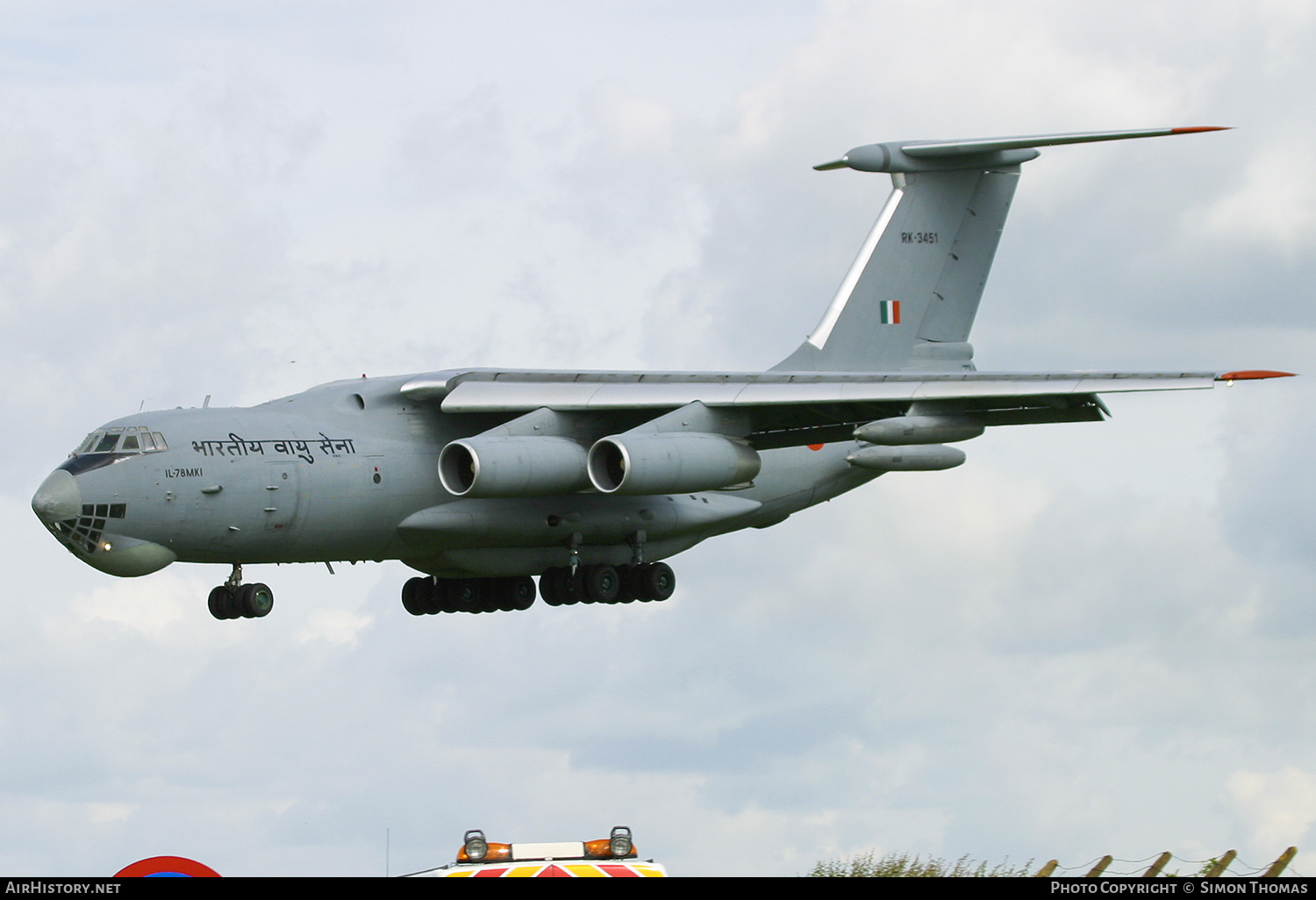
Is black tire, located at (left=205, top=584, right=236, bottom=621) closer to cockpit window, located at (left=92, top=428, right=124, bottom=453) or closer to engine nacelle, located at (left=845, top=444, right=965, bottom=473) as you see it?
cockpit window, located at (left=92, top=428, right=124, bottom=453)

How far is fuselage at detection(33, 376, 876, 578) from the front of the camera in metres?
17.7

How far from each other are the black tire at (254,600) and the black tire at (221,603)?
0.11 m

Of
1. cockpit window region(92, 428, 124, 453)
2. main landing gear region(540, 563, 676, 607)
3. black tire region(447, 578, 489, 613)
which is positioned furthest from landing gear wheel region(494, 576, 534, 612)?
cockpit window region(92, 428, 124, 453)

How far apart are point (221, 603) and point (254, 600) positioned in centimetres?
38

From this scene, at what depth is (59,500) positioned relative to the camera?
57.3 feet

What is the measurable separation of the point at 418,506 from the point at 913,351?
687cm

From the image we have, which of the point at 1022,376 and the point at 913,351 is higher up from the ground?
the point at 913,351

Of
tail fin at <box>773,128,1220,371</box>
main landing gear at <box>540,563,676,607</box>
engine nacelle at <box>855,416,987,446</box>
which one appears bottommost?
main landing gear at <box>540,563,676,607</box>

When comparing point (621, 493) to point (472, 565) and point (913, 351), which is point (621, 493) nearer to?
point (472, 565)

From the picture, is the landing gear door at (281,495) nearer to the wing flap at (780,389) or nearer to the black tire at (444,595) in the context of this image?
the wing flap at (780,389)

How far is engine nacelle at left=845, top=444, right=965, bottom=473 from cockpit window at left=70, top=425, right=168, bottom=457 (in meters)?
7.05

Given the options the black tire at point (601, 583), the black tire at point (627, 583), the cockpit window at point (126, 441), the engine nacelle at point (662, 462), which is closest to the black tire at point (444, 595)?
the black tire at point (601, 583)
